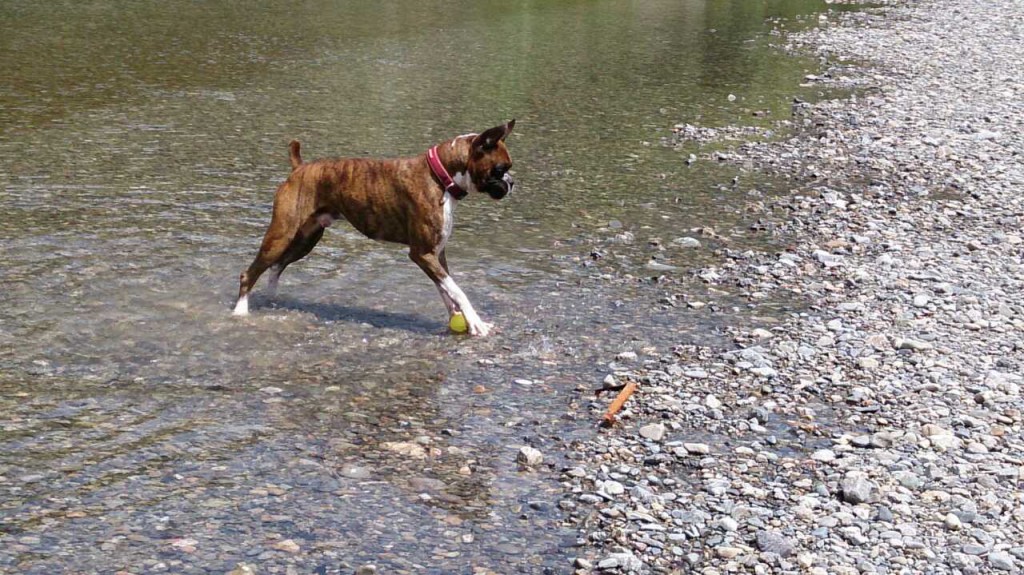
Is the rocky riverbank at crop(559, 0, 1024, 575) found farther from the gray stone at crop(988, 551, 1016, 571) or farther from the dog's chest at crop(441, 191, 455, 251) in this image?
the dog's chest at crop(441, 191, 455, 251)

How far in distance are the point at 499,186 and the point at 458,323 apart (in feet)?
4.10

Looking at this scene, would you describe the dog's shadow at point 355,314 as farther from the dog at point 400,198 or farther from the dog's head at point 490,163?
the dog's head at point 490,163

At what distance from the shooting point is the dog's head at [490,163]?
28.2 ft

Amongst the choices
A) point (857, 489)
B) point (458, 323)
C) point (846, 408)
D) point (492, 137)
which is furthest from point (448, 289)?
point (857, 489)

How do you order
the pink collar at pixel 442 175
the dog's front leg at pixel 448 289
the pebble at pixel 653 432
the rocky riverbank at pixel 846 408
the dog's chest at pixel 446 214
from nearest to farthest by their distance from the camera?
1. the rocky riverbank at pixel 846 408
2. the pebble at pixel 653 432
3. the pink collar at pixel 442 175
4. the dog's chest at pixel 446 214
5. the dog's front leg at pixel 448 289

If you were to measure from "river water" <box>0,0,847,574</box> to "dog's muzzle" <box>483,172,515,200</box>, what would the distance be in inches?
49.1

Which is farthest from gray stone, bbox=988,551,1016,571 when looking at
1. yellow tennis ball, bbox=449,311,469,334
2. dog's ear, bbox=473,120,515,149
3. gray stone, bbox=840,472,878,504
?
yellow tennis ball, bbox=449,311,469,334

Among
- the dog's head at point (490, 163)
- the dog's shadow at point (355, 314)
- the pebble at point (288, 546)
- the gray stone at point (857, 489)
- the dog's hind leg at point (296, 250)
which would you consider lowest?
the dog's shadow at point (355, 314)

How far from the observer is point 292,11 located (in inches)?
1085

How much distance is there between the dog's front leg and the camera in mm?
9094

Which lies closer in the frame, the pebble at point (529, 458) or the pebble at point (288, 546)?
the pebble at point (288, 546)

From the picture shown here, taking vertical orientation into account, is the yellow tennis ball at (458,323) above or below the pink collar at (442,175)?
below

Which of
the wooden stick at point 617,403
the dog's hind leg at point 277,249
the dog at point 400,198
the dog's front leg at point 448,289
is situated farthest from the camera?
the dog's hind leg at point 277,249

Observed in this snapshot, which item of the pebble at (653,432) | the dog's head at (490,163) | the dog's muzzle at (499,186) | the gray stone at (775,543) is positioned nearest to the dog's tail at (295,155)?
the dog's head at (490,163)
